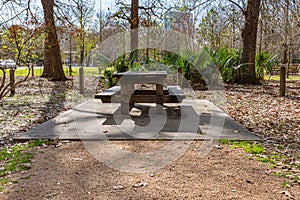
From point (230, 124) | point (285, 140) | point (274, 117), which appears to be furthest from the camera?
point (274, 117)

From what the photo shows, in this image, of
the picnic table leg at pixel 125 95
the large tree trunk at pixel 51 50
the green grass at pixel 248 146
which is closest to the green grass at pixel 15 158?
the picnic table leg at pixel 125 95

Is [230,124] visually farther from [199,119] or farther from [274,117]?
[274,117]

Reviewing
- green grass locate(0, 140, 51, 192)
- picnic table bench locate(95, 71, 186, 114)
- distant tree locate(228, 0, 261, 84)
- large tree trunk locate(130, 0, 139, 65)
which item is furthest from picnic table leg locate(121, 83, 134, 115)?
distant tree locate(228, 0, 261, 84)

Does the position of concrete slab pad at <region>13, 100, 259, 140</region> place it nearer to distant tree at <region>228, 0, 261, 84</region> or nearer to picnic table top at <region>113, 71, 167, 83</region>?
picnic table top at <region>113, 71, 167, 83</region>

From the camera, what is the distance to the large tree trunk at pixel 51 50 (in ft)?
33.1

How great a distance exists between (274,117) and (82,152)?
346cm

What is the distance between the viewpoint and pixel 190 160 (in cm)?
301

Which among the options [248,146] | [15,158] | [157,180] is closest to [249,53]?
[248,146]

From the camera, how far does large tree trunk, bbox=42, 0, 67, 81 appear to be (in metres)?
10.1

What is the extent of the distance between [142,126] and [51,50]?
26.2ft

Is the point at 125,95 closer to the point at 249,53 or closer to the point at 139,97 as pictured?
the point at 139,97

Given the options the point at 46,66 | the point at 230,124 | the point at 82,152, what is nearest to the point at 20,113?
the point at 82,152

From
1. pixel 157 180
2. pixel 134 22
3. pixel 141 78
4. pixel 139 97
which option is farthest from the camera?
pixel 134 22

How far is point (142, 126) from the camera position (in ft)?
14.1
